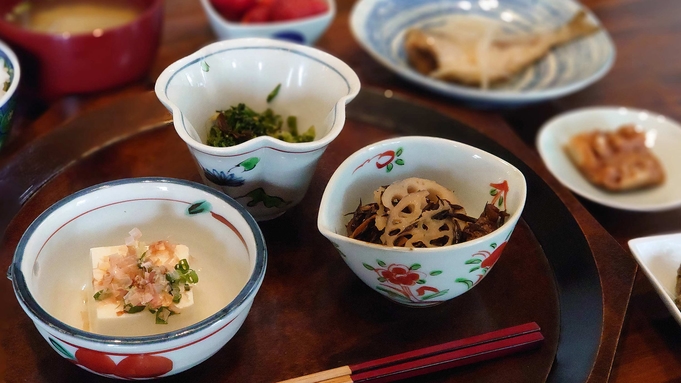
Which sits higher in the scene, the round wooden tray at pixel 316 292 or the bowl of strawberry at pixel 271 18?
the bowl of strawberry at pixel 271 18

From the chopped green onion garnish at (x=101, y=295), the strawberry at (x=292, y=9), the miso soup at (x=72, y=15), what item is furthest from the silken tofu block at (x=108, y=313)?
the strawberry at (x=292, y=9)

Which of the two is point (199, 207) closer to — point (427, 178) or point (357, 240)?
point (357, 240)

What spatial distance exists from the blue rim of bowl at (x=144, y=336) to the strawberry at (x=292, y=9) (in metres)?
0.80

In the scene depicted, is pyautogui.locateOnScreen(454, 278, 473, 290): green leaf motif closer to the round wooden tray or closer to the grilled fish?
the round wooden tray

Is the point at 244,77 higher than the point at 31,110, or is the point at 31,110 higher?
the point at 244,77

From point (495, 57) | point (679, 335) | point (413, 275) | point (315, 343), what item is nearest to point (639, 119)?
point (495, 57)

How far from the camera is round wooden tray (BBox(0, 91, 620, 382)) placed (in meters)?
0.83

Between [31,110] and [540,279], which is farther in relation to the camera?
[31,110]

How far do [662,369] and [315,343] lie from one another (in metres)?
0.55

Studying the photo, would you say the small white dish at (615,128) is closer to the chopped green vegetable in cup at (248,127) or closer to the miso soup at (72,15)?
the chopped green vegetable in cup at (248,127)

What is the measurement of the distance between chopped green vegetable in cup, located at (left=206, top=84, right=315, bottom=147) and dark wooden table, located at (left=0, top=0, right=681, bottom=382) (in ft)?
0.50

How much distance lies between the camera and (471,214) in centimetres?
101

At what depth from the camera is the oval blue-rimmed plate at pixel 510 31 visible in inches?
58.9

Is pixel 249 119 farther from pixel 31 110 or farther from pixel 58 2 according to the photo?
pixel 58 2
